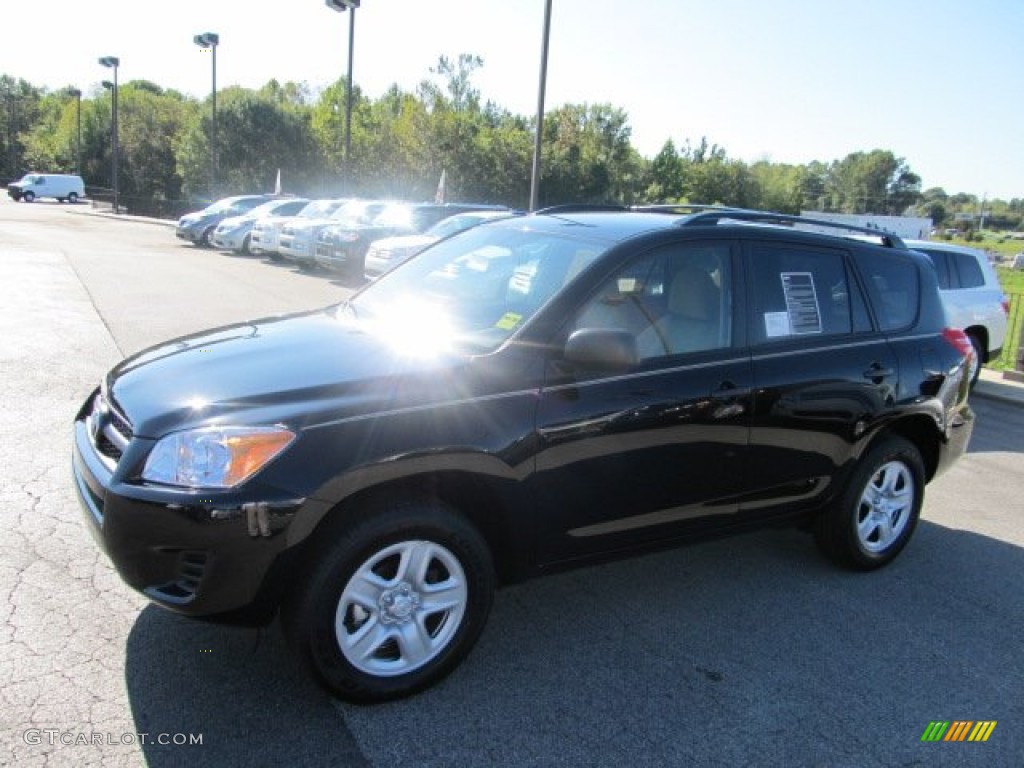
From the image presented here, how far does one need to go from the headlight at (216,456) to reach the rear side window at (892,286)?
129 inches

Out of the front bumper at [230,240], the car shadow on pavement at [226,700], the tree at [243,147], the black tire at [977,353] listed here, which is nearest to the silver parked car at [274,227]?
the front bumper at [230,240]

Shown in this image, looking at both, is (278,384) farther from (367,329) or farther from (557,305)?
(557,305)

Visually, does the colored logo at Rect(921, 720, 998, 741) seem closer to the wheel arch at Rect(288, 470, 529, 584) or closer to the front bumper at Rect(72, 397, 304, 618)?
the wheel arch at Rect(288, 470, 529, 584)

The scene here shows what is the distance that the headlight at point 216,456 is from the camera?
270 cm

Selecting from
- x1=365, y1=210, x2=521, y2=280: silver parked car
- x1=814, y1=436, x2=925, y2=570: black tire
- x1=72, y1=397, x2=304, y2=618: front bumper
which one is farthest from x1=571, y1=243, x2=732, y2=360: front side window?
x1=365, y1=210, x2=521, y2=280: silver parked car

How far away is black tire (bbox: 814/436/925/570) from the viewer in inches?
170

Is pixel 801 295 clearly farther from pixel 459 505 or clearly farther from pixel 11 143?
pixel 11 143

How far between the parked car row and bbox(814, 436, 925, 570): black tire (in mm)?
9281

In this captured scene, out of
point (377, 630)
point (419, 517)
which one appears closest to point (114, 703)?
point (377, 630)

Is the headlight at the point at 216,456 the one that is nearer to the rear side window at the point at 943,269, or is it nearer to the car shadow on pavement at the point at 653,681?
the car shadow on pavement at the point at 653,681

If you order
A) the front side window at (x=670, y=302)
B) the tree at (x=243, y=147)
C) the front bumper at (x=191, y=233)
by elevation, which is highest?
the tree at (x=243, y=147)

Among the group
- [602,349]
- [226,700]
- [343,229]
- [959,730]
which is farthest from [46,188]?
[959,730]

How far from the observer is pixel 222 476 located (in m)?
2.69

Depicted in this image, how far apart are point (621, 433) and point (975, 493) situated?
4128mm
